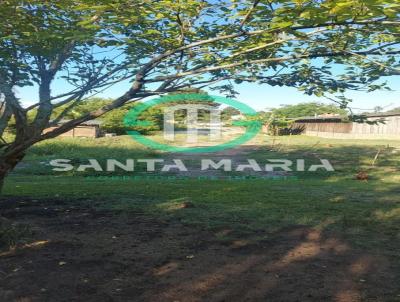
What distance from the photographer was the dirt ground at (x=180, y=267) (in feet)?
11.6

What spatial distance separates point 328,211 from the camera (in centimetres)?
697

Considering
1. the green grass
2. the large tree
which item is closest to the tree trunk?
the large tree

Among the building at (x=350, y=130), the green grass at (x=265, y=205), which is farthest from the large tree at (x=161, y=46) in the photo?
the building at (x=350, y=130)

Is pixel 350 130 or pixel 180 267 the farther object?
pixel 350 130

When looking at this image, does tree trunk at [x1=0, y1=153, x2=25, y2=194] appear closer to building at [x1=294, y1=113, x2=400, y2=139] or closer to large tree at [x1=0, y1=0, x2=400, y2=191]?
large tree at [x1=0, y1=0, x2=400, y2=191]

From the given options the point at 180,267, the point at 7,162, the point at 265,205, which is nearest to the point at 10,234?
the point at 7,162

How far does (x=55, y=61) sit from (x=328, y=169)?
12518 mm

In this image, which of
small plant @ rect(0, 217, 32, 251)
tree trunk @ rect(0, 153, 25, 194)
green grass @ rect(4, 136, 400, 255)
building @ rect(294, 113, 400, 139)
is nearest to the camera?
small plant @ rect(0, 217, 32, 251)

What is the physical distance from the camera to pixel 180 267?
164 inches

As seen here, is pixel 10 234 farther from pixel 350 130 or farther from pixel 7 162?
pixel 350 130

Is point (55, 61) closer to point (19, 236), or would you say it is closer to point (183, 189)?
point (19, 236)

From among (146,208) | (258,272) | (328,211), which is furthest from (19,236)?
(328,211)

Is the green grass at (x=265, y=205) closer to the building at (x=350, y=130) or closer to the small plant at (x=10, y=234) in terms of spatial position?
the small plant at (x=10, y=234)

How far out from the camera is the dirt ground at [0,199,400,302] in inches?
139
